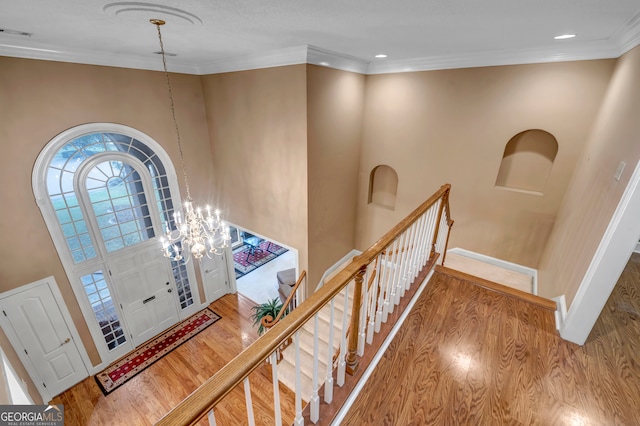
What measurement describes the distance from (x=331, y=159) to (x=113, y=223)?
3.77 metres

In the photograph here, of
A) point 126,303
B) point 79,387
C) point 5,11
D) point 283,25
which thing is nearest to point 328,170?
point 283,25

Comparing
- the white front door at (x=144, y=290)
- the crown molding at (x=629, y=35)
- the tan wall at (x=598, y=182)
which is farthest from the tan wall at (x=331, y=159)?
the tan wall at (x=598, y=182)

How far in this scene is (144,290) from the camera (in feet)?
16.8

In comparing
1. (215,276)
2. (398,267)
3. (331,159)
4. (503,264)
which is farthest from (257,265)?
(398,267)

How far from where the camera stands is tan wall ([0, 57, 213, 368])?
3365 mm

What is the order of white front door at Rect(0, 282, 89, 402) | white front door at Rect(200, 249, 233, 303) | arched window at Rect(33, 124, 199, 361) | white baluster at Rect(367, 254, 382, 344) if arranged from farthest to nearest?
white front door at Rect(200, 249, 233, 303) < arched window at Rect(33, 124, 199, 361) < white front door at Rect(0, 282, 89, 402) < white baluster at Rect(367, 254, 382, 344)

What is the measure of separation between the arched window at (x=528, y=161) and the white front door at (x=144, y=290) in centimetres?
616

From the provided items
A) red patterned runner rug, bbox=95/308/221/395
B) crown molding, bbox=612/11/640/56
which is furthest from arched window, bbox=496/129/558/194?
red patterned runner rug, bbox=95/308/221/395

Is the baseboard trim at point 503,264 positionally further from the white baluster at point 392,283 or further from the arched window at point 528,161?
the white baluster at point 392,283

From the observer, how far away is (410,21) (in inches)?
94.5

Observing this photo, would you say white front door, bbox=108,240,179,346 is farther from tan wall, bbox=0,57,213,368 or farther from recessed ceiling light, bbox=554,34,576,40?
recessed ceiling light, bbox=554,34,576,40

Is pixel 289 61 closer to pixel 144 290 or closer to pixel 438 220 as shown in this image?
pixel 438 220

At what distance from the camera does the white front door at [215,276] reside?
6020mm

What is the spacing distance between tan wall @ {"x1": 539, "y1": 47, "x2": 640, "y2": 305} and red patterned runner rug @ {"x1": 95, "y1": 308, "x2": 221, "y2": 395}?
5909 mm
